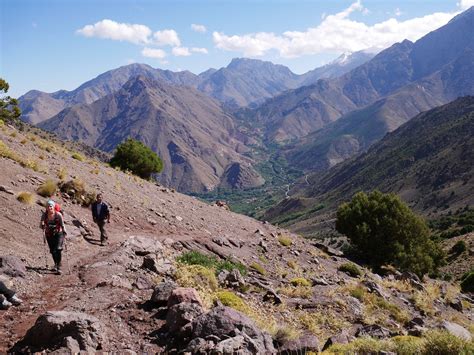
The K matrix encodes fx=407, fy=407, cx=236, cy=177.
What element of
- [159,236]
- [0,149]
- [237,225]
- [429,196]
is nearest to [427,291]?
[237,225]

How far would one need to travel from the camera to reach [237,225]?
32875 mm

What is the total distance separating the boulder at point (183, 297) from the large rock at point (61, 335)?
6.51 ft

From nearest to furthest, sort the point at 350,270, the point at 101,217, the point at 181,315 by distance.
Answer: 1. the point at 181,315
2. the point at 101,217
3. the point at 350,270

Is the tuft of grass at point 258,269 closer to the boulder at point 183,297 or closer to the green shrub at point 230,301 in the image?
the green shrub at point 230,301

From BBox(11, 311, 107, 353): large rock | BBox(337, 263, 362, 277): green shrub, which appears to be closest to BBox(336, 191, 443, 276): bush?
BBox(337, 263, 362, 277): green shrub

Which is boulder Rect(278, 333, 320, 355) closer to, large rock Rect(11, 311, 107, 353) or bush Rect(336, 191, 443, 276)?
large rock Rect(11, 311, 107, 353)

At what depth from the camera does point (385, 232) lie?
39.2m

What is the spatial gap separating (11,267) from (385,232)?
34.2 m

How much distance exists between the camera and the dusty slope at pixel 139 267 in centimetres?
1060

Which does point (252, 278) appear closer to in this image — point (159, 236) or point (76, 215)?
point (159, 236)

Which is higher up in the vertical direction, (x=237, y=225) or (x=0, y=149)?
(x=0, y=149)

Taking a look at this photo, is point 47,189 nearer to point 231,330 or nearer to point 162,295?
point 162,295

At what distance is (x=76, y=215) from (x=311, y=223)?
182 metres

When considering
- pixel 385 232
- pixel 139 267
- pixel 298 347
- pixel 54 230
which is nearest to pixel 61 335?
pixel 298 347
